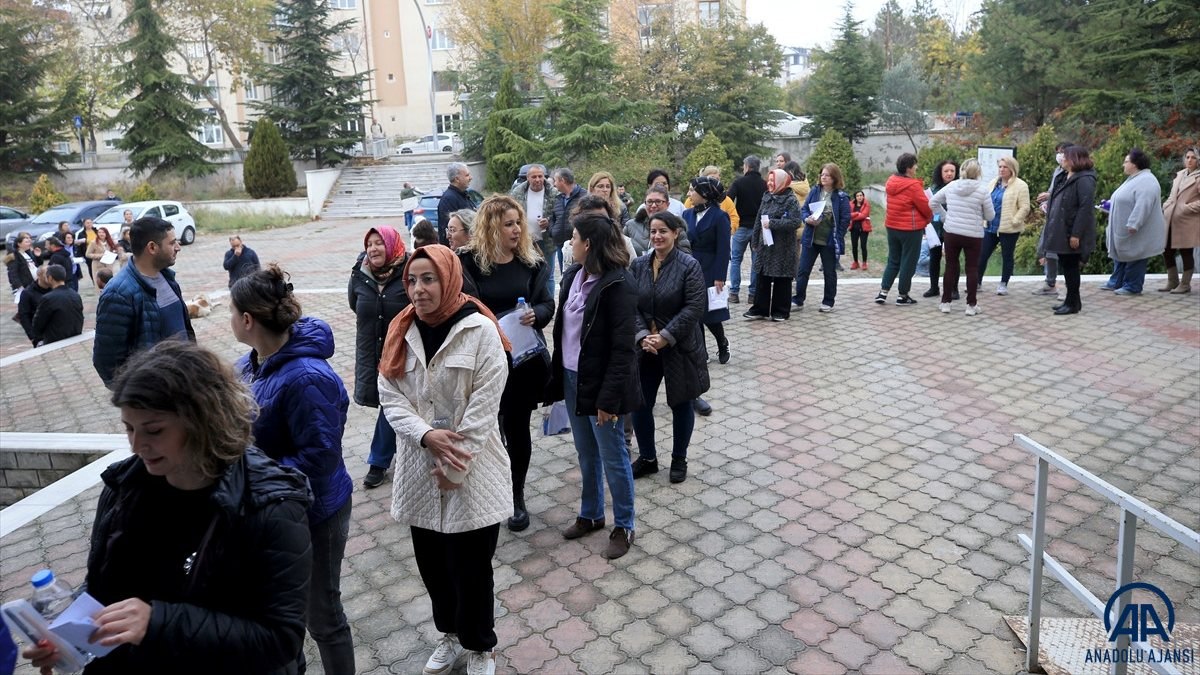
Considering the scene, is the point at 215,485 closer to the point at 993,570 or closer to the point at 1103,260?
the point at 993,570

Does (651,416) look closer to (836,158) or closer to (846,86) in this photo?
(836,158)

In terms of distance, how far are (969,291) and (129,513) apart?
9.55 m

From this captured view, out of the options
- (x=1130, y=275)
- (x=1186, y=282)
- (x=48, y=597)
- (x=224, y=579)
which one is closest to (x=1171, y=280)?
(x=1186, y=282)

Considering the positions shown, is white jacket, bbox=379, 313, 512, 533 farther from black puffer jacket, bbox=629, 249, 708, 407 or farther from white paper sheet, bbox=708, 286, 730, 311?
white paper sheet, bbox=708, 286, 730, 311

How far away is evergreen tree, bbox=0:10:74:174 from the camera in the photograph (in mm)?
34531

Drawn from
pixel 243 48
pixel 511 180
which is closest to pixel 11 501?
pixel 511 180

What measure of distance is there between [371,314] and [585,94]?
73.8 feet

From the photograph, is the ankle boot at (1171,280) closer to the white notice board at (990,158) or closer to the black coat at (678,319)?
the white notice board at (990,158)

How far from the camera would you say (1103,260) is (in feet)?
41.4

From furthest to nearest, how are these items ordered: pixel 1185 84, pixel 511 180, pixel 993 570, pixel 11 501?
1. pixel 511 180
2. pixel 1185 84
3. pixel 11 501
4. pixel 993 570

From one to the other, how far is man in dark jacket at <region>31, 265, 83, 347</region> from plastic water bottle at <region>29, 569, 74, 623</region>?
36.1 feet

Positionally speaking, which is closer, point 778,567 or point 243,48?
point 778,567

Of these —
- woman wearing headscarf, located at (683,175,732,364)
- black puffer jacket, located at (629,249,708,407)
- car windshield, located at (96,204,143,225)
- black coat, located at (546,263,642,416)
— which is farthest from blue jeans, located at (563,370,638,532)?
car windshield, located at (96,204,143,225)

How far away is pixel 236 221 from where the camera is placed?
97.0ft
